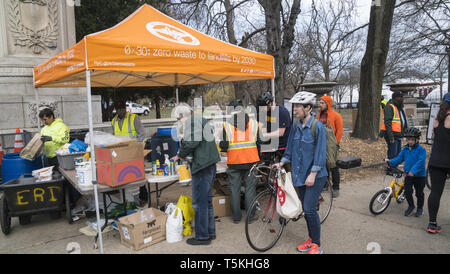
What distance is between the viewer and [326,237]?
13.5 feet

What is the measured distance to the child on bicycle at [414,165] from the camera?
4496mm

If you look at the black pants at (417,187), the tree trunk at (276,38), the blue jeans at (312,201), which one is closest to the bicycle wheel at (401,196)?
the black pants at (417,187)

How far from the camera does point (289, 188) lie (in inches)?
139

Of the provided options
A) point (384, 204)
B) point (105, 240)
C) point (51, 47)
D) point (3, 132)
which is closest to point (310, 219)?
point (384, 204)

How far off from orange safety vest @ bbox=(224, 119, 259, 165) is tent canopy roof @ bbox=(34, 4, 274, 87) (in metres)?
0.98

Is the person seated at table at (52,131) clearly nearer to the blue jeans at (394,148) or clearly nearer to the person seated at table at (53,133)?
the person seated at table at (53,133)

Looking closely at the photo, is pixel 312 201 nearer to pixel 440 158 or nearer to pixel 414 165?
pixel 440 158

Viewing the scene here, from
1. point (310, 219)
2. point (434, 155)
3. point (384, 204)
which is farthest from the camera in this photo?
point (384, 204)

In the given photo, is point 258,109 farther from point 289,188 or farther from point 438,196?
point 438,196

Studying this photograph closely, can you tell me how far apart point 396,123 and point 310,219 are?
4.62 meters

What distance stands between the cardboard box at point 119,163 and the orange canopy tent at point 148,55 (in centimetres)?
14

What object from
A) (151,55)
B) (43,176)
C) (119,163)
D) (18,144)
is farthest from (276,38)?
(18,144)

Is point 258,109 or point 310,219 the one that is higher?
point 258,109

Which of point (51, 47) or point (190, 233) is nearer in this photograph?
point (190, 233)
